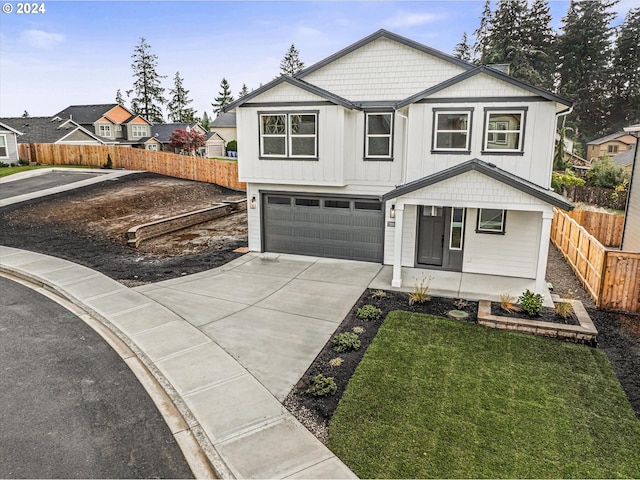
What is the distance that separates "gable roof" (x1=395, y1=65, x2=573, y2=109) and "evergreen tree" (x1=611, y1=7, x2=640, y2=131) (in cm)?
5841

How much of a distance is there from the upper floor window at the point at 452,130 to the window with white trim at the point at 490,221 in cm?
201

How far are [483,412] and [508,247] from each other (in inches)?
301

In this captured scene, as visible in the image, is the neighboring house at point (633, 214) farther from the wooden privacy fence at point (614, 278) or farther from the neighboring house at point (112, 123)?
the neighboring house at point (112, 123)

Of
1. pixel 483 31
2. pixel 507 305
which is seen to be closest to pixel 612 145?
pixel 483 31

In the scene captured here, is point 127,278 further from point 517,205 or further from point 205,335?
point 517,205

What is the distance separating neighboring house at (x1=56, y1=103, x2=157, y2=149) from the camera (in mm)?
51062

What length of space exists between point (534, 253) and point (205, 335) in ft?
31.7

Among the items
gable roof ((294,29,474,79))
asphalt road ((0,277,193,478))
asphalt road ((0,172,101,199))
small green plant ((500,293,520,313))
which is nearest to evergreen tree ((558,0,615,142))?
gable roof ((294,29,474,79))

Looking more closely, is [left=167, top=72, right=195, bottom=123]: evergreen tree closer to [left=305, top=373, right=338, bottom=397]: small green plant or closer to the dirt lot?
the dirt lot

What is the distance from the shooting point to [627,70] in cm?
5916

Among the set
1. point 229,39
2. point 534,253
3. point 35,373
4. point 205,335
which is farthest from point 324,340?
point 229,39

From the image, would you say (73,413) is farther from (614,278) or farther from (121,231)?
(121,231)

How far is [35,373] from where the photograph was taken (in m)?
7.69

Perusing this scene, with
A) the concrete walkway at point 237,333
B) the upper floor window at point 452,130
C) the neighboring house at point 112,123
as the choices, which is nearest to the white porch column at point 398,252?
the concrete walkway at point 237,333
